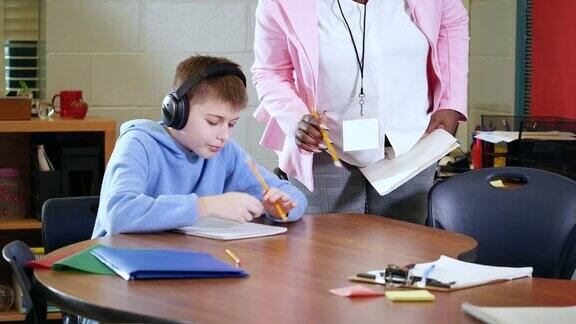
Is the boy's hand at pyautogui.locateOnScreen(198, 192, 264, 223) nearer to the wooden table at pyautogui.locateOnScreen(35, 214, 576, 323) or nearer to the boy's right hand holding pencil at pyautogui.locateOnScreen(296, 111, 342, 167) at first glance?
the wooden table at pyautogui.locateOnScreen(35, 214, 576, 323)

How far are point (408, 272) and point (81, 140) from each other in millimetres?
2399

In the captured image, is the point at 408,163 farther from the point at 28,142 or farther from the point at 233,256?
the point at 28,142

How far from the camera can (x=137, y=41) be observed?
14.0 feet

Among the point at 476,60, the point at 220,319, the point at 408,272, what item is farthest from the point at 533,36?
the point at 220,319

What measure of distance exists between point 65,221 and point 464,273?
1162mm

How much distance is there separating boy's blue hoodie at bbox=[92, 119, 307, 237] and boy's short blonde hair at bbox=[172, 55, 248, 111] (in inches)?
5.3

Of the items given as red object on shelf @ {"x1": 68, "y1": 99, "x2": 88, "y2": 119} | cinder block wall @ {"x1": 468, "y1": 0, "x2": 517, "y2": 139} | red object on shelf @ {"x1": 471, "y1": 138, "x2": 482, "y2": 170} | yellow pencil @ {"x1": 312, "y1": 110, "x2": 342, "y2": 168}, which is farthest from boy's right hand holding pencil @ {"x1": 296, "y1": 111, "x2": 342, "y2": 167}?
cinder block wall @ {"x1": 468, "y1": 0, "x2": 517, "y2": 139}

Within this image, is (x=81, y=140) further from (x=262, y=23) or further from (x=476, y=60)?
(x=476, y=60)

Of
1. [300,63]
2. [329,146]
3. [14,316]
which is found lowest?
[14,316]

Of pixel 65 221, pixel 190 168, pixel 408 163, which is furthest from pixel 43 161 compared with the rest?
pixel 408 163

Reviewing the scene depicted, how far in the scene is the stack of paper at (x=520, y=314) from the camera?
161cm

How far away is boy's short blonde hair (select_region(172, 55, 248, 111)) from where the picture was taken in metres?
2.61

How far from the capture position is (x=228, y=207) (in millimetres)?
2432

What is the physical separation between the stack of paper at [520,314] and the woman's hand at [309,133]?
107 centimetres
